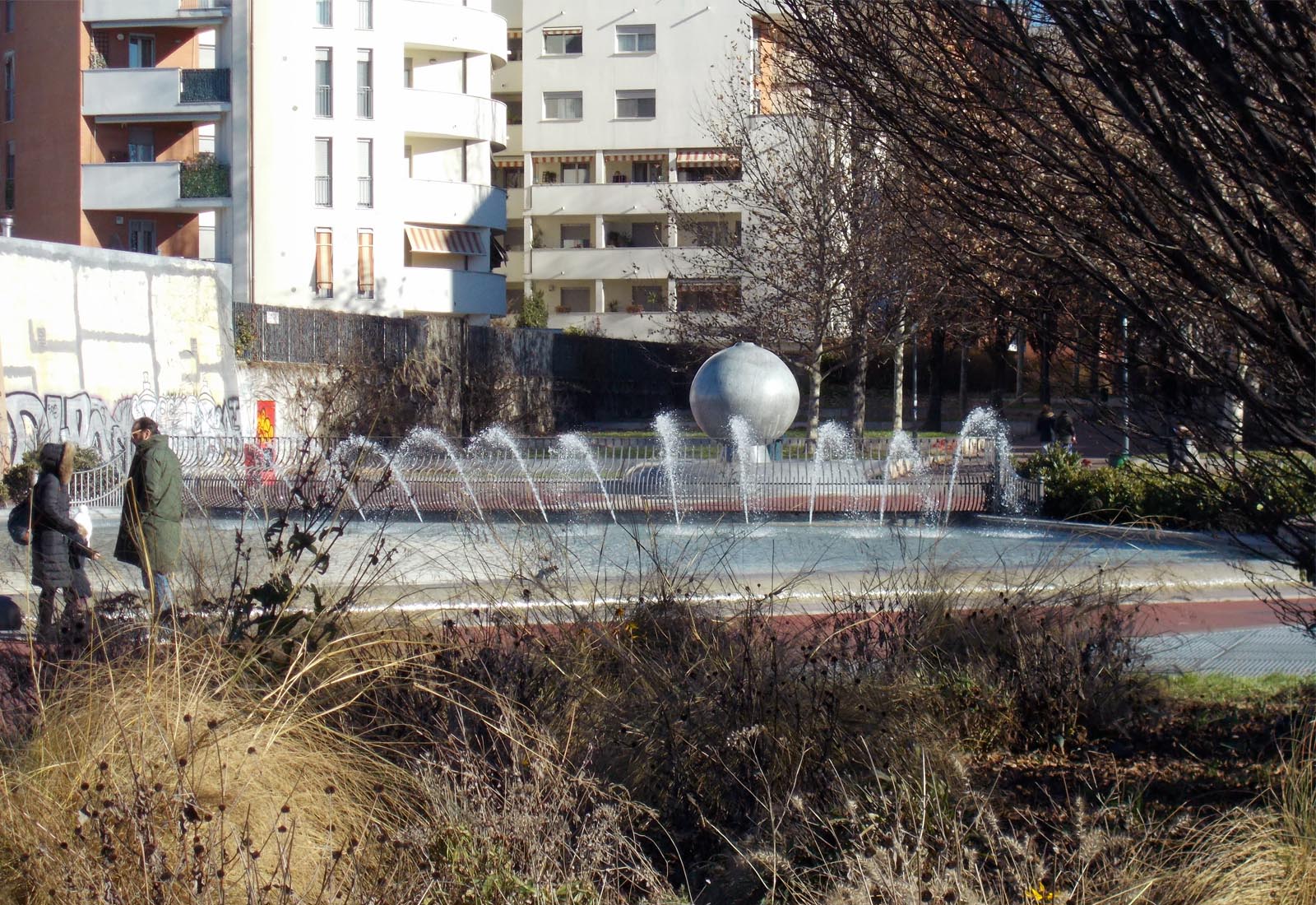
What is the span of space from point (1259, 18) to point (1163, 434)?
1.45 metres

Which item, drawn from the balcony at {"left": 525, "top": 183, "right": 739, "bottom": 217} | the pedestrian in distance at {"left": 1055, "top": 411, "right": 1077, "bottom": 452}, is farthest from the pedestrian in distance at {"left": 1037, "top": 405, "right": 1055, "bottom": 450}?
the balcony at {"left": 525, "top": 183, "right": 739, "bottom": 217}

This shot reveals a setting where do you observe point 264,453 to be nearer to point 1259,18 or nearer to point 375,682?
point 375,682

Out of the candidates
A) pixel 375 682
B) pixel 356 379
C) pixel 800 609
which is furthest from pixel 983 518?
pixel 356 379

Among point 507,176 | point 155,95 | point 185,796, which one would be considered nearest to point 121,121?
point 155,95

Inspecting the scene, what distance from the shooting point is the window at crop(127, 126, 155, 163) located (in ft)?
122

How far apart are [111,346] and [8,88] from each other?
17.4m

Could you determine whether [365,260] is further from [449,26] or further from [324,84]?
[449,26]

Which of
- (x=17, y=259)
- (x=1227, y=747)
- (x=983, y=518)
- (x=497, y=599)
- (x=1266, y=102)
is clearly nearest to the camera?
(x=1266, y=102)

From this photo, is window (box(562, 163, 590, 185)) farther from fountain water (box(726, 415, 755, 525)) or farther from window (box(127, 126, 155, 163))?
fountain water (box(726, 415, 755, 525))

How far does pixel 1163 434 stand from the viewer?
4.85 m

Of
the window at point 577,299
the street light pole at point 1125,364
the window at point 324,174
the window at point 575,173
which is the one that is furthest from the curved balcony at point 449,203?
the street light pole at point 1125,364

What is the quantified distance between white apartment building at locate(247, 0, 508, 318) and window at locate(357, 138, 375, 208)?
34mm

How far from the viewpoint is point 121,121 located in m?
36.2

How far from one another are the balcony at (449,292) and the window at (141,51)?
30.0 feet
